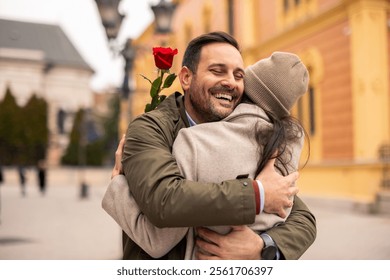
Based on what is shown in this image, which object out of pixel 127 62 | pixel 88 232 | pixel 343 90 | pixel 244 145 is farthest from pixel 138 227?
pixel 343 90

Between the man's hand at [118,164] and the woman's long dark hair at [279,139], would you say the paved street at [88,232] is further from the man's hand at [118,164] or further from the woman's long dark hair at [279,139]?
the man's hand at [118,164]

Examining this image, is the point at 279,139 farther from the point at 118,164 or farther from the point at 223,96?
the point at 118,164

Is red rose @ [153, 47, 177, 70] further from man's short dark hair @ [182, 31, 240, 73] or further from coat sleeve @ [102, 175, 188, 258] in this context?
coat sleeve @ [102, 175, 188, 258]

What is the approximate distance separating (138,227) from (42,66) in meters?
3.96

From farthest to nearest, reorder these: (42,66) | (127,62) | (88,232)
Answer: (88,232) < (127,62) < (42,66)

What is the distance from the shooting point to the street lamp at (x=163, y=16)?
223 inches

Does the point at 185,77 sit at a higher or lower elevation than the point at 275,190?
higher

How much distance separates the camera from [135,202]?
135 centimetres

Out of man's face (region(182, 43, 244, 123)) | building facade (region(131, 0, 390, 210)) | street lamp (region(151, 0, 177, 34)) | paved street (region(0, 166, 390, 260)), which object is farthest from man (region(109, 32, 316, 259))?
building facade (region(131, 0, 390, 210))

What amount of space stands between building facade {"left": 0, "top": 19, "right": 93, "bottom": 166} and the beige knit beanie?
305 cm

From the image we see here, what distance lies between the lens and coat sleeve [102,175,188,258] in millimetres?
1343

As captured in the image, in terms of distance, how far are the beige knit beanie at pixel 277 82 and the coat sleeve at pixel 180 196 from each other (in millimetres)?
258

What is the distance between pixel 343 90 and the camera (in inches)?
344
